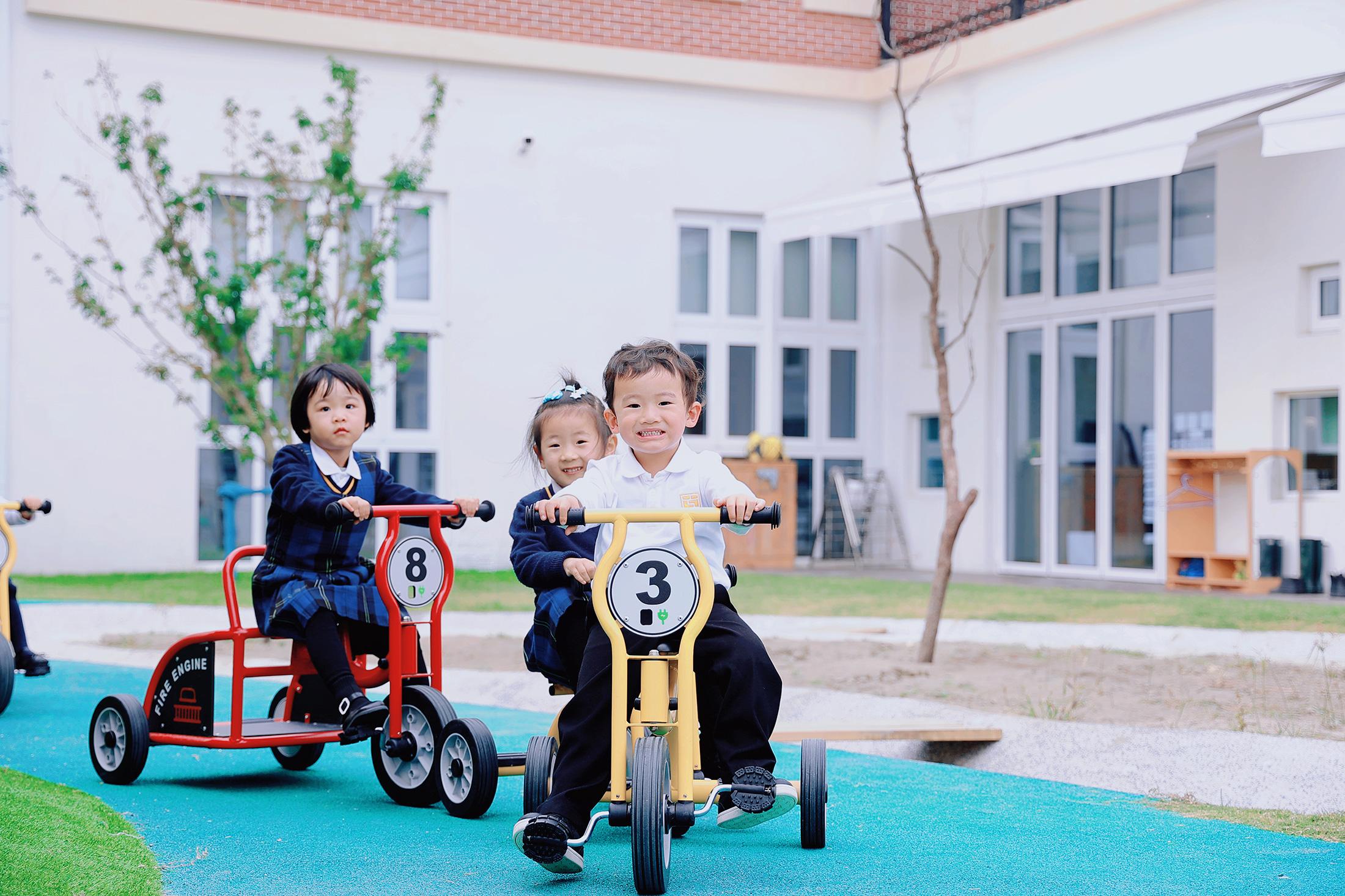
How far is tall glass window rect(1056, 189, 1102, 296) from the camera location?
46.3ft

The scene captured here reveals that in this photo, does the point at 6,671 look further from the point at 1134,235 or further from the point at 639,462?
the point at 1134,235

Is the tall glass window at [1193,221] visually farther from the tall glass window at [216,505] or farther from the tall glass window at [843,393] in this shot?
the tall glass window at [216,505]

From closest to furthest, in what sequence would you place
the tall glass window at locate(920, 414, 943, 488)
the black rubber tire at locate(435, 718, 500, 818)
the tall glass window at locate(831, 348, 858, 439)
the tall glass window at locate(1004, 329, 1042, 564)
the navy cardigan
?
the navy cardigan < the black rubber tire at locate(435, 718, 500, 818) < the tall glass window at locate(1004, 329, 1042, 564) < the tall glass window at locate(920, 414, 943, 488) < the tall glass window at locate(831, 348, 858, 439)

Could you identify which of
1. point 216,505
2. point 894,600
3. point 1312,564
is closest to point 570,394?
point 894,600

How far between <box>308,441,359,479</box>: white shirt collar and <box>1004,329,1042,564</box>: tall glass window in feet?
36.5

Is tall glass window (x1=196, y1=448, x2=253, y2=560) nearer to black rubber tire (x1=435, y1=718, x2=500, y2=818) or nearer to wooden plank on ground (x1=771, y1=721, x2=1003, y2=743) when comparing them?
wooden plank on ground (x1=771, y1=721, x2=1003, y2=743)

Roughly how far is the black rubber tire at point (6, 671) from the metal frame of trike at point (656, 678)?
3467 millimetres

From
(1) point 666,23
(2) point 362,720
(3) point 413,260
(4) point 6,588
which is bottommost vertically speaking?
(2) point 362,720

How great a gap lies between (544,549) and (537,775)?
0.63 m

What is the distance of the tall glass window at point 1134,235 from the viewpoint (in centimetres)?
1353

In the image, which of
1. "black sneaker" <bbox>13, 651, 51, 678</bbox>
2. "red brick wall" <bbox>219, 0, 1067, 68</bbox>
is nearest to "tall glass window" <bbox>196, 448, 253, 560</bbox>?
"red brick wall" <bbox>219, 0, 1067, 68</bbox>

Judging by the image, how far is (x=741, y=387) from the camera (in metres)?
16.2

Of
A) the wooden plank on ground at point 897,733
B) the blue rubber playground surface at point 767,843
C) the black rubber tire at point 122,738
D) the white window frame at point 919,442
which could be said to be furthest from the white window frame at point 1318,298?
the black rubber tire at point 122,738

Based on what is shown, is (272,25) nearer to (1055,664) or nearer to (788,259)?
(788,259)
